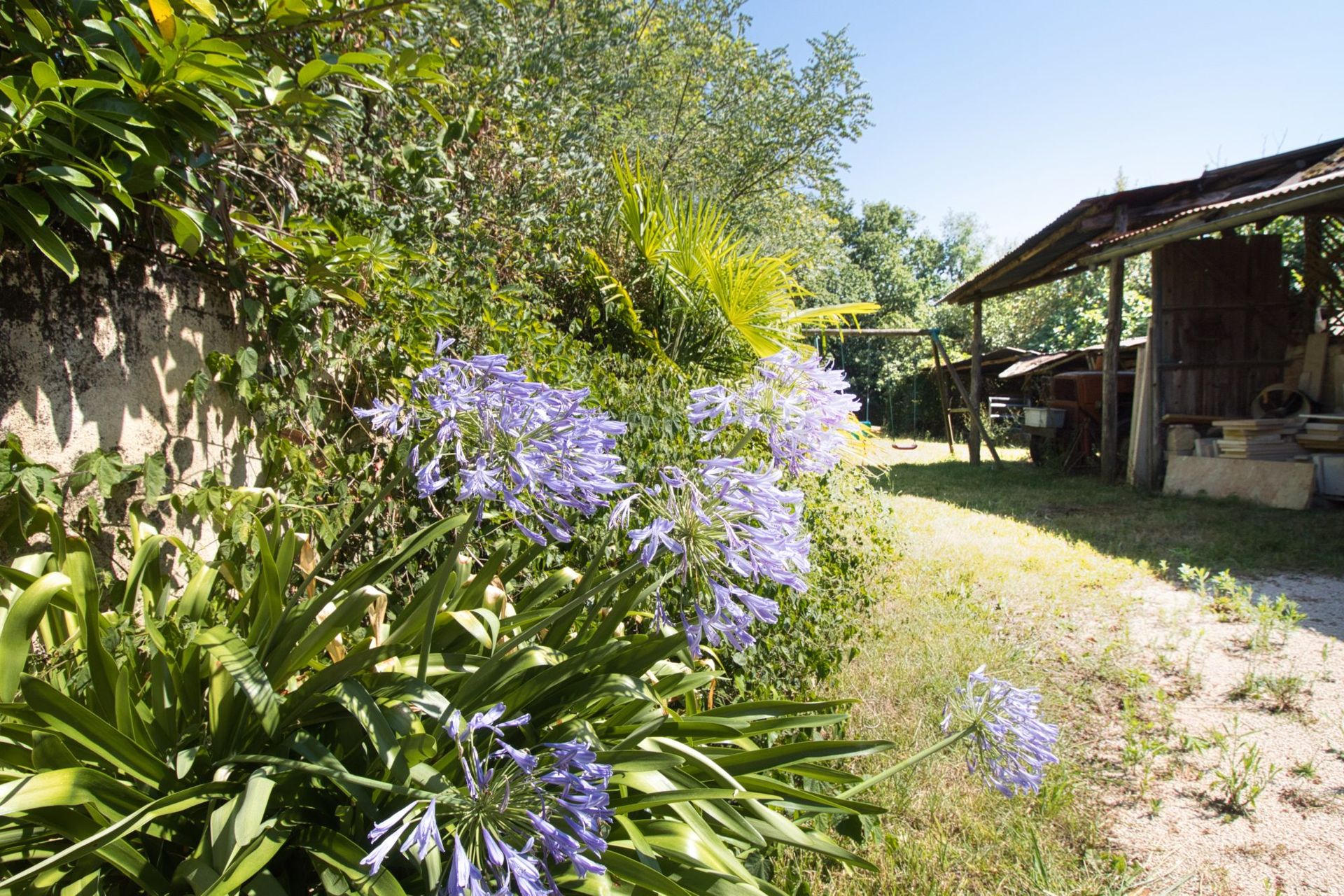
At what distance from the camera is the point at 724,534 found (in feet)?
4.02

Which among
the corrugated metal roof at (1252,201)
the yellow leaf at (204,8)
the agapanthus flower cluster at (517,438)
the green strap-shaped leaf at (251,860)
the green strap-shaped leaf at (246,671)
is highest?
the corrugated metal roof at (1252,201)

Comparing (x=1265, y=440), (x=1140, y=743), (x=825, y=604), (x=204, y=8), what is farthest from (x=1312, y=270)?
(x=204, y=8)

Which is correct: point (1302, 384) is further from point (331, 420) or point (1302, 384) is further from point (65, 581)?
point (65, 581)

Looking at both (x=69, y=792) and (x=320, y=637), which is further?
(x=320, y=637)

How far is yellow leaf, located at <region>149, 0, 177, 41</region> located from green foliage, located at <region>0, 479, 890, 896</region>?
1.06 m

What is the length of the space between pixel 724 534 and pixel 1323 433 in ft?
27.8

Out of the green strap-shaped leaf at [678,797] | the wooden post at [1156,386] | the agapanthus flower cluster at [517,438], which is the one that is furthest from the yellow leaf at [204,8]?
the wooden post at [1156,386]

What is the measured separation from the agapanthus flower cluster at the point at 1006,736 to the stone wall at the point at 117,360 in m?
2.05

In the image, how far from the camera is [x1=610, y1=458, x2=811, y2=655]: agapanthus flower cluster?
118cm

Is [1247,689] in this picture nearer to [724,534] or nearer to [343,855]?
[724,534]

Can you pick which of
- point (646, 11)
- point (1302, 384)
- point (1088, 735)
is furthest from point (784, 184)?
point (1088, 735)

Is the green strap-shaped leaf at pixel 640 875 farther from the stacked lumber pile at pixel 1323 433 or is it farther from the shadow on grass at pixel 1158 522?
the stacked lumber pile at pixel 1323 433

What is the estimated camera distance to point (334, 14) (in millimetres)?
1934

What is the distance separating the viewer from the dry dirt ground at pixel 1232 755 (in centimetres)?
216
